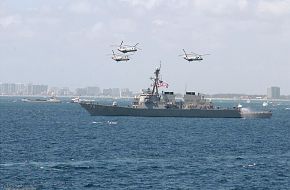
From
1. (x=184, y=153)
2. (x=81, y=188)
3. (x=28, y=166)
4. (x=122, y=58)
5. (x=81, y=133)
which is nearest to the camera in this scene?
(x=81, y=188)

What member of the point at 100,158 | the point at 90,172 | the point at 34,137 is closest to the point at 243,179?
the point at 90,172

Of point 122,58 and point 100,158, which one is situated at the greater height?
point 122,58

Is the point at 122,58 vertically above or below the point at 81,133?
above

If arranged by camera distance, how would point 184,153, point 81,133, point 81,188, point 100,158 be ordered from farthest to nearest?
point 81,133 → point 184,153 → point 100,158 → point 81,188

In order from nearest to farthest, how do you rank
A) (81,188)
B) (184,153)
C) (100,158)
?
(81,188) → (100,158) → (184,153)

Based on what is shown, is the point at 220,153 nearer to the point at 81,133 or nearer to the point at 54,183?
the point at 54,183

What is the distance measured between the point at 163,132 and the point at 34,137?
101 ft

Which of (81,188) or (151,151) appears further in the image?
(151,151)

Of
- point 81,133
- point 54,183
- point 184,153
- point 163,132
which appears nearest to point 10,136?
point 81,133

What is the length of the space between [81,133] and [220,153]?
47502mm

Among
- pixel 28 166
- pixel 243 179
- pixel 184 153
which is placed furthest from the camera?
pixel 184 153

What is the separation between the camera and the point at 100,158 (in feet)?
285

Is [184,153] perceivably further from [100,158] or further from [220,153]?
[100,158]

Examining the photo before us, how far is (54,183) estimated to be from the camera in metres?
64.7
